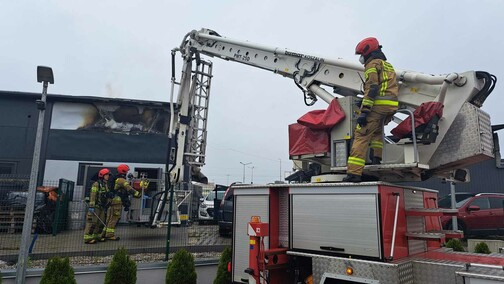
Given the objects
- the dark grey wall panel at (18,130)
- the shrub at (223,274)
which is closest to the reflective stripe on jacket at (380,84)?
the shrub at (223,274)

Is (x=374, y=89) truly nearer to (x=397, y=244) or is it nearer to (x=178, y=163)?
(x=397, y=244)

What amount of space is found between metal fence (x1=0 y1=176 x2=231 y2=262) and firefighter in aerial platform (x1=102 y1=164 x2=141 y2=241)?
Result: 0.36 m

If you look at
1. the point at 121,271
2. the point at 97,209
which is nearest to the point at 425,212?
the point at 121,271

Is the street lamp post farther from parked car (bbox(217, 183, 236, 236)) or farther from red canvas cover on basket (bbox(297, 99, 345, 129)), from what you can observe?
parked car (bbox(217, 183, 236, 236))

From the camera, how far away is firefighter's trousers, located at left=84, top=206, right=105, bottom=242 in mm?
9177

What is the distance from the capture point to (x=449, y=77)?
192 inches

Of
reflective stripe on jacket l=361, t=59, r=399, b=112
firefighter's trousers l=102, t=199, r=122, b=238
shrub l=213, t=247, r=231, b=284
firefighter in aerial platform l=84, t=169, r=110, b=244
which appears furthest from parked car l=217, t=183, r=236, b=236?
reflective stripe on jacket l=361, t=59, r=399, b=112

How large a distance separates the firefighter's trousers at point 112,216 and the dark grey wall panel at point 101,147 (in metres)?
8.01

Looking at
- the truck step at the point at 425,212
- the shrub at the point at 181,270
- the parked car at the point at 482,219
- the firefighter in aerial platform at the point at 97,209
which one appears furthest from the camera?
the parked car at the point at 482,219

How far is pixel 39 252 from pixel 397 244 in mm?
7244

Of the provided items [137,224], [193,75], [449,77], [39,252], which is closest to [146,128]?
[137,224]

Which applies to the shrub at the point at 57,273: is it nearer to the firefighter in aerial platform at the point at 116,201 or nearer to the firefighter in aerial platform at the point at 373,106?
the firefighter in aerial platform at the point at 116,201

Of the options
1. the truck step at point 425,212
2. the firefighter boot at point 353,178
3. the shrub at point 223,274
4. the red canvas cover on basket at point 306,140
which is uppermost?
the red canvas cover on basket at point 306,140

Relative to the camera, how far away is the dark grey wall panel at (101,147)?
1750 centimetres
